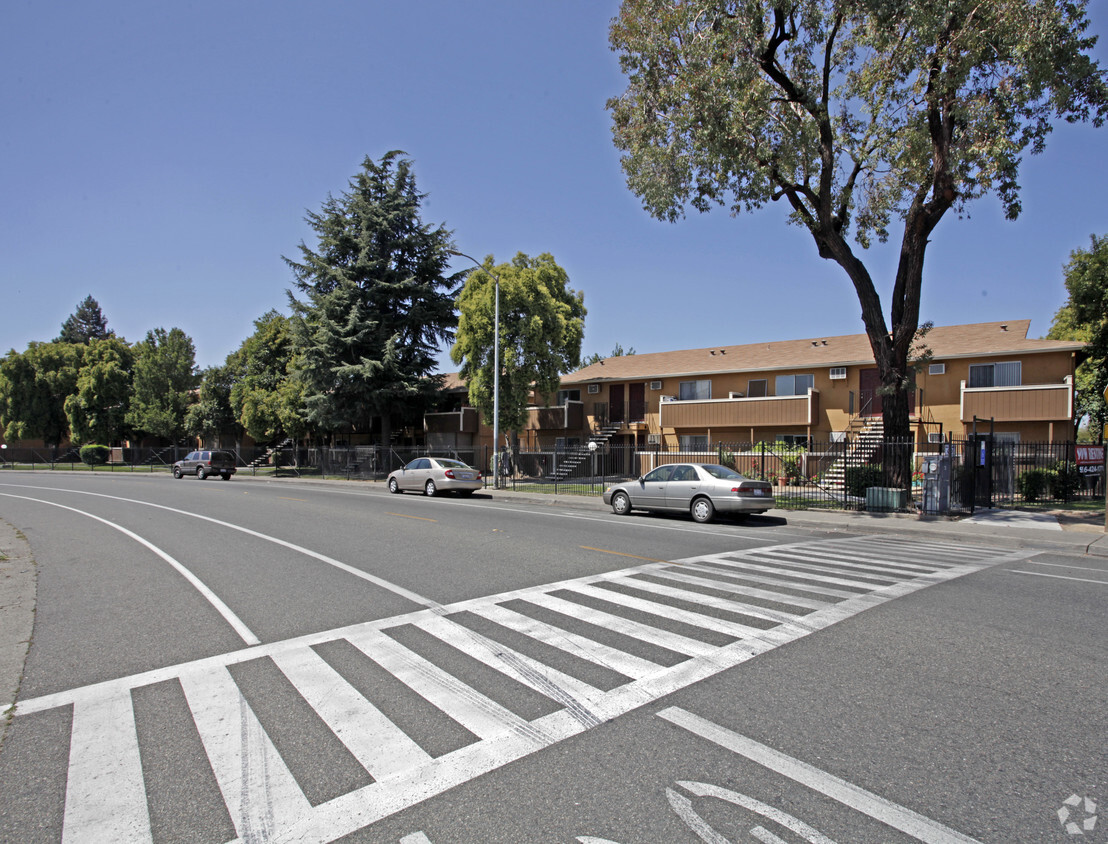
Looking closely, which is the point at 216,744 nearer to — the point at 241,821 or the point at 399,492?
the point at 241,821

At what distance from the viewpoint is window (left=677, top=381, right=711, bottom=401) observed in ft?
108

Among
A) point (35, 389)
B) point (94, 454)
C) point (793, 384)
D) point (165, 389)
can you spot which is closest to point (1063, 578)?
point (793, 384)

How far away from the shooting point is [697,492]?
1582cm

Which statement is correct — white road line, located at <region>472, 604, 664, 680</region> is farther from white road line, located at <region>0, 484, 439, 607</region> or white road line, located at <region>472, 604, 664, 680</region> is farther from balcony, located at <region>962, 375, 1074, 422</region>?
balcony, located at <region>962, 375, 1074, 422</region>

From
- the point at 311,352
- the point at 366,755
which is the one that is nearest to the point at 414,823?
the point at 366,755

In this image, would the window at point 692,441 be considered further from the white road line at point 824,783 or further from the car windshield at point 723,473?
the white road line at point 824,783

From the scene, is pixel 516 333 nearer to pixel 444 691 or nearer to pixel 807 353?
pixel 807 353

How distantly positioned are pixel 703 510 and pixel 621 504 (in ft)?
8.93

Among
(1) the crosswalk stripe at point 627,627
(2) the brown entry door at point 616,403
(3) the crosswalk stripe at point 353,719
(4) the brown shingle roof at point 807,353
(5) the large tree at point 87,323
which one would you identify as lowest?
(3) the crosswalk stripe at point 353,719

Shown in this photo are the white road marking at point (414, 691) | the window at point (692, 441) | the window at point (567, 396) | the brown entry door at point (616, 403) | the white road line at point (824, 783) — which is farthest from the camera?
the window at point (567, 396)

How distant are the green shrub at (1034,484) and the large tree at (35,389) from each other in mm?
70164

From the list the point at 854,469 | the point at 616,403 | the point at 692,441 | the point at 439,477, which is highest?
the point at 616,403

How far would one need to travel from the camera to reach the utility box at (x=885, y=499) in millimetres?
17578

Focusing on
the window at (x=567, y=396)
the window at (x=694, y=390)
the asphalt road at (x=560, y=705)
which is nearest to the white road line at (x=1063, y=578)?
the asphalt road at (x=560, y=705)
